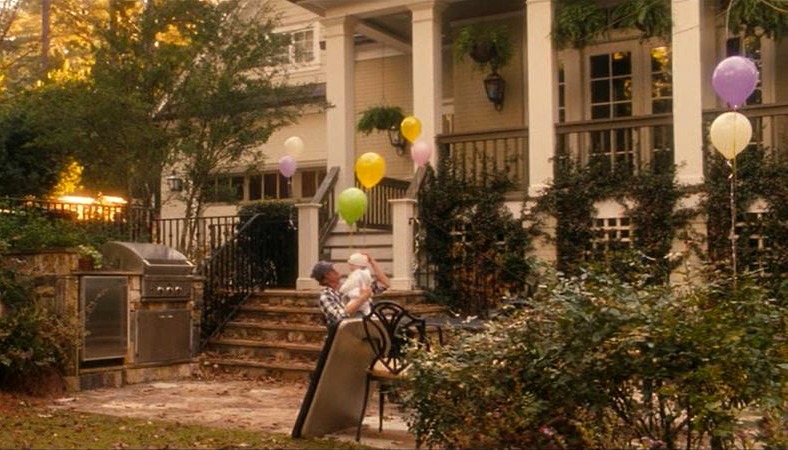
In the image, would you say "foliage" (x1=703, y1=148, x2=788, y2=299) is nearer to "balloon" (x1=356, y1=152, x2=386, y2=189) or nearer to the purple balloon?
the purple balloon

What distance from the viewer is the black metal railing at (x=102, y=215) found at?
12578mm

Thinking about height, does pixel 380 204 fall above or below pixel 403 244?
above

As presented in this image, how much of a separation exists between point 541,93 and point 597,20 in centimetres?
122

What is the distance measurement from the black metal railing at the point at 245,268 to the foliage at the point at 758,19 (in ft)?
22.6

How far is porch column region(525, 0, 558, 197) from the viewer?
519 inches

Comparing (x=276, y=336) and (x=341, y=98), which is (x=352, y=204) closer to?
(x=276, y=336)

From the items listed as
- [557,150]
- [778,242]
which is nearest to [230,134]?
[557,150]

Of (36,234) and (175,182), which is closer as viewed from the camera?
(36,234)

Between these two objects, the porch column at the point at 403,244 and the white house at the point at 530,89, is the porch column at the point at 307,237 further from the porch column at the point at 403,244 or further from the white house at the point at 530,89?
the porch column at the point at 403,244

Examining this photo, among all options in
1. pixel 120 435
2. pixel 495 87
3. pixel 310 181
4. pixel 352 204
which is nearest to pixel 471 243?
pixel 352 204

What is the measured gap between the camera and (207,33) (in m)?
14.3

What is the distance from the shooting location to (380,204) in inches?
593

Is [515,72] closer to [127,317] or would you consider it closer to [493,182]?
[493,182]

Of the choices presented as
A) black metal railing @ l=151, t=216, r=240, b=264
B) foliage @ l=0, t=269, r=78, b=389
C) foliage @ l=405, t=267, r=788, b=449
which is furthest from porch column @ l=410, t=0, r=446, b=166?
foliage @ l=405, t=267, r=788, b=449
